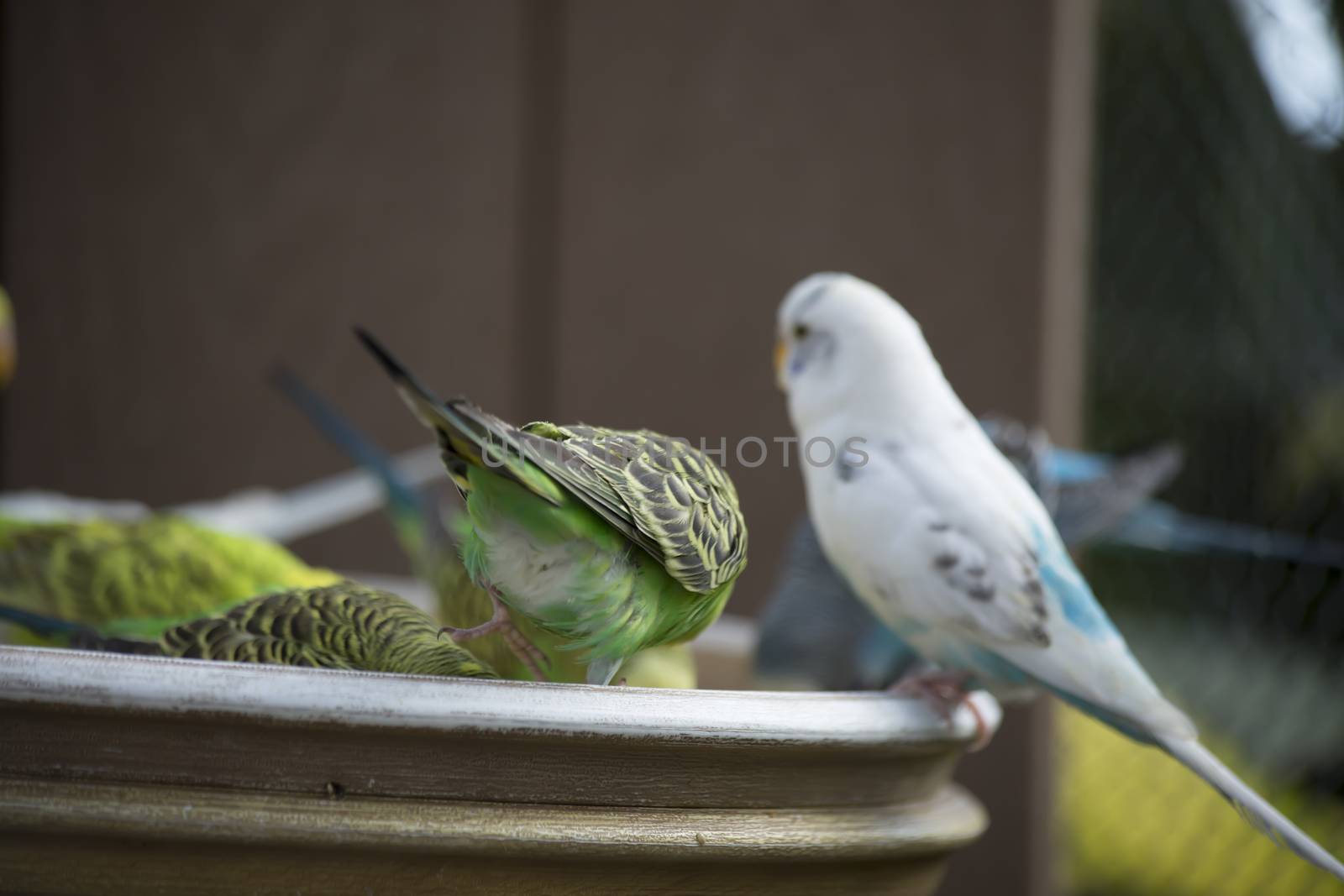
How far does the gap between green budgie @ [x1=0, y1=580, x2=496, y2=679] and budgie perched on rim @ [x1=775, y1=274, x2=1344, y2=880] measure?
0.67ft

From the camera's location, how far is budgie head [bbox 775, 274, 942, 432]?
0.61m

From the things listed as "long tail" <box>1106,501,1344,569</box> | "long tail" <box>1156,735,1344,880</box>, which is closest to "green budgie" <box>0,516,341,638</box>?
"long tail" <box>1156,735,1344,880</box>

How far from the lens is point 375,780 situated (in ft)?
1.29

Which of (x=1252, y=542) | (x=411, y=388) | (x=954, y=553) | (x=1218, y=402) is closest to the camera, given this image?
(x=411, y=388)

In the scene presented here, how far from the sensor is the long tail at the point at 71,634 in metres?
0.51

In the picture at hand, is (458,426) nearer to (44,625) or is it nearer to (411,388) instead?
(411,388)

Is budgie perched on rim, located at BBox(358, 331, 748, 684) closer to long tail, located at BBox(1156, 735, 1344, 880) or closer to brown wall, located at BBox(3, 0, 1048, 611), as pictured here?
long tail, located at BBox(1156, 735, 1344, 880)

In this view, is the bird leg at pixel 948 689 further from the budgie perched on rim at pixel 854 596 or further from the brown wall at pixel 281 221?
the brown wall at pixel 281 221

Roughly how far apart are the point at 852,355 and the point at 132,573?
397mm

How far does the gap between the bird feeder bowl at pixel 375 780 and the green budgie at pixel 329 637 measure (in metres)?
0.06

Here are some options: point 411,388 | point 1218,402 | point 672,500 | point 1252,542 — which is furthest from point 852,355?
point 1218,402

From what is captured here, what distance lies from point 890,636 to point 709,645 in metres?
0.12

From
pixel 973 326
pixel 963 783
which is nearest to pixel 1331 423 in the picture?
pixel 973 326

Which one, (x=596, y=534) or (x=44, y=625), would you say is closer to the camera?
(x=596, y=534)
